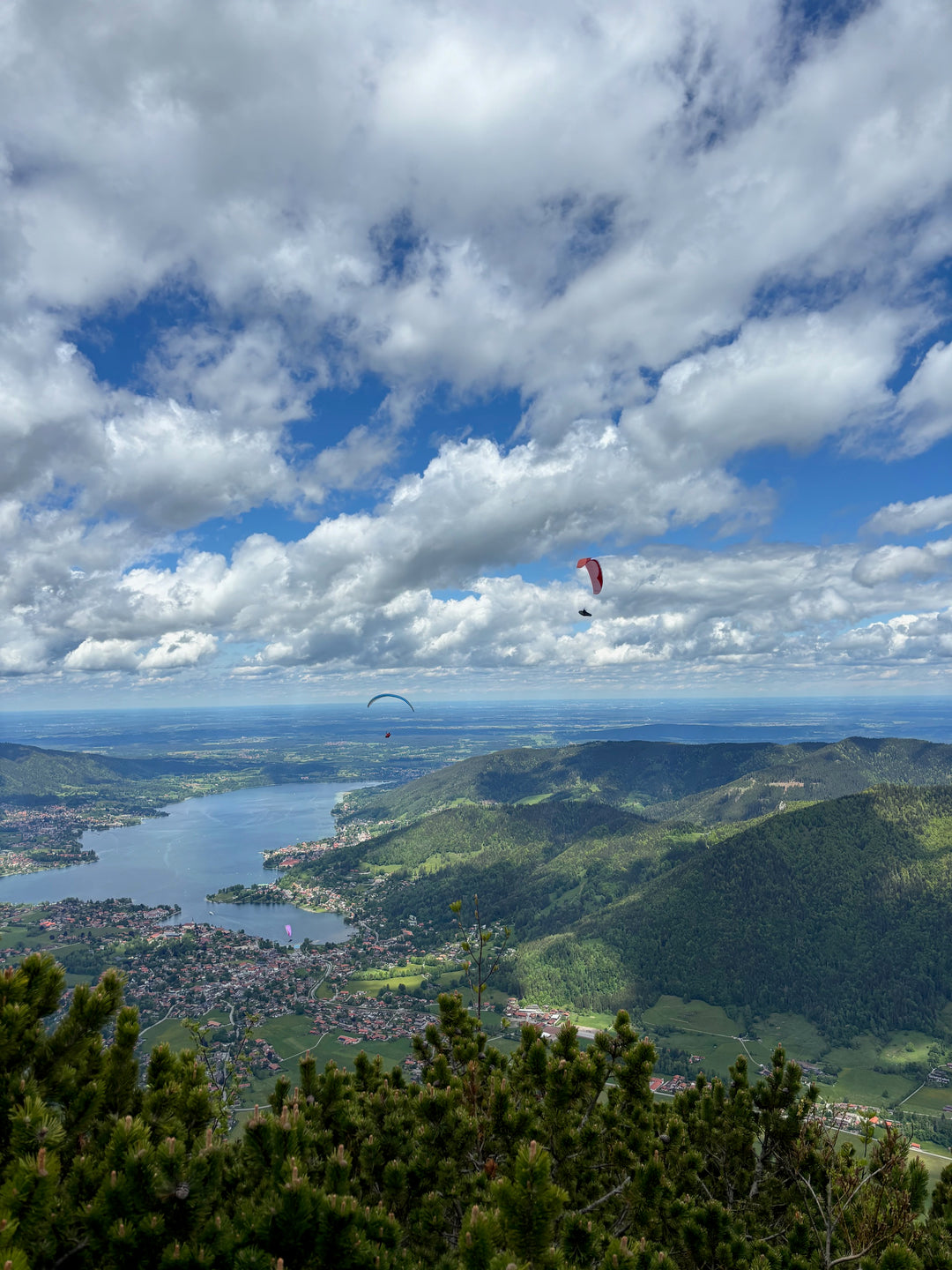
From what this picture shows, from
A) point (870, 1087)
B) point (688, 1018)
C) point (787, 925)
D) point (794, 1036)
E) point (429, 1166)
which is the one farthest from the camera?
point (787, 925)

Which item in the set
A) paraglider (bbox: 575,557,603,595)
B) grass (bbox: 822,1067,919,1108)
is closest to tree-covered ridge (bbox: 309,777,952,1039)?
grass (bbox: 822,1067,919,1108)

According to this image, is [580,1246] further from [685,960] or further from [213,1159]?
[685,960]

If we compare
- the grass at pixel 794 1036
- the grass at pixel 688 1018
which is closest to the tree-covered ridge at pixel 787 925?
the grass at pixel 794 1036

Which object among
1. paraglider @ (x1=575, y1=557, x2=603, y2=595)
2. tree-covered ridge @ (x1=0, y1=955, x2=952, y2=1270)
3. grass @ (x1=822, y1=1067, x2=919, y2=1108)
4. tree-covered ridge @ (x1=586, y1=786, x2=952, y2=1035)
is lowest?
grass @ (x1=822, y1=1067, x2=919, y2=1108)

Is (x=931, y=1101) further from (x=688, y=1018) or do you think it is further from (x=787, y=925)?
(x=787, y=925)

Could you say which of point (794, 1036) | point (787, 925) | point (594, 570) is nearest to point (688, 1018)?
point (794, 1036)

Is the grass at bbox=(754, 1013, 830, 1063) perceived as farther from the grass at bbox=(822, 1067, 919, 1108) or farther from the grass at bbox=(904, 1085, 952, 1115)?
the grass at bbox=(904, 1085, 952, 1115)

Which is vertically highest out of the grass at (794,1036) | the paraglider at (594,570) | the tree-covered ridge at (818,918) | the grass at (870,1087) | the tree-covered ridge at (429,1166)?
the paraglider at (594,570)

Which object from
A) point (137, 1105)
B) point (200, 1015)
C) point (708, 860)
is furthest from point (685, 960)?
point (137, 1105)

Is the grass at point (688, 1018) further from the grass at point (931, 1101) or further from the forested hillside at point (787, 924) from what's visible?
the grass at point (931, 1101)
